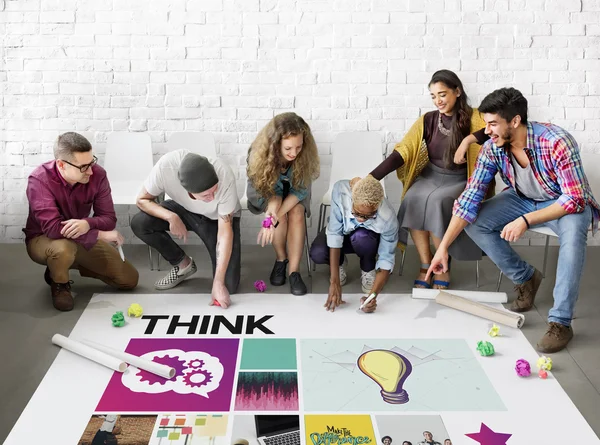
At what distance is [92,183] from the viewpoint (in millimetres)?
3602

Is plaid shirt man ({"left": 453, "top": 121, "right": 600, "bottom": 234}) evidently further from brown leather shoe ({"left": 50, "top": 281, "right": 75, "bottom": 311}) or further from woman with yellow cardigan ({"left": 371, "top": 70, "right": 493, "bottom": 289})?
brown leather shoe ({"left": 50, "top": 281, "right": 75, "bottom": 311})

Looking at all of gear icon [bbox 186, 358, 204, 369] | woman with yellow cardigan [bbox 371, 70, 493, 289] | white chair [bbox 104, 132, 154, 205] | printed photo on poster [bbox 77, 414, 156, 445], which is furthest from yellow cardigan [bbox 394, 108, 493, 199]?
printed photo on poster [bbox 77, 414, 156, 445]

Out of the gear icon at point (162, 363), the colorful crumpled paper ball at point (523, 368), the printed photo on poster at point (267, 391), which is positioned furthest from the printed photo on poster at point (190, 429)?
the colorful crumpled paper ball at point (523, 368)

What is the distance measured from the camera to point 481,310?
3453 millimetres

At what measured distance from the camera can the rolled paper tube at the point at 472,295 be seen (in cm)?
369

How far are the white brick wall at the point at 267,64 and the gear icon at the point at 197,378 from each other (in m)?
1.90

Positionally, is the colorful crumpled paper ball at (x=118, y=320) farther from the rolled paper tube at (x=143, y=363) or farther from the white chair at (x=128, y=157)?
the white chair at (x=128, y=157)

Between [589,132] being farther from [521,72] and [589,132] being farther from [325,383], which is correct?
[325,383]

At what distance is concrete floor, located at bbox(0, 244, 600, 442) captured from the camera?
2.83m

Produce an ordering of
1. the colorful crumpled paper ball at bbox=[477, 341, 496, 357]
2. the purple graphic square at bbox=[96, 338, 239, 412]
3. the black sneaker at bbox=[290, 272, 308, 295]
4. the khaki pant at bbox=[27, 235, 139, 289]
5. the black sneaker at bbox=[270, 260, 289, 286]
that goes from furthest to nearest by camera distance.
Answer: the black sneaker at bbox=[270, 260, 289, 286]
the black sneaker at bbox=[290, 272, 308, 295]
the khaki pant at bbox=[27, 235, 139, 289]
the colorful crumpled paper ball at bbox=[477, 341, 496, 357]
the purple graphic square at bbox=[96, 338, 239, 412]

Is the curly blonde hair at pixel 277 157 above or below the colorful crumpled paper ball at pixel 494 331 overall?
above

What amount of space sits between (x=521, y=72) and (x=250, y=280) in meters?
2.19

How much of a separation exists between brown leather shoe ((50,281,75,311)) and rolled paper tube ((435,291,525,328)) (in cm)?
189

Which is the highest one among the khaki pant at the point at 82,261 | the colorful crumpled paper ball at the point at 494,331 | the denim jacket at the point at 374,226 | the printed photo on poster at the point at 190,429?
the denim jacket at the point at 374,226
